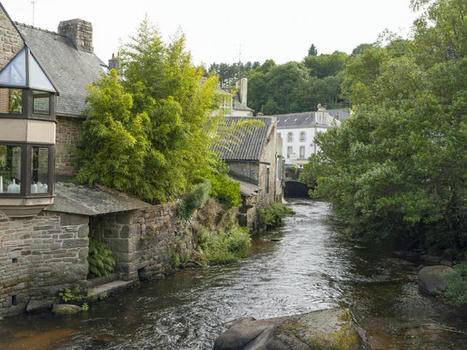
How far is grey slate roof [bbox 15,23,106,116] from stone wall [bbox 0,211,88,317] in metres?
3.94

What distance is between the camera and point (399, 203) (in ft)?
42.3

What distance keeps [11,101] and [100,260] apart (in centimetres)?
502

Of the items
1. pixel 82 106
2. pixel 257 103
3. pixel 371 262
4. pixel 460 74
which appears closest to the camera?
pixel 460 74

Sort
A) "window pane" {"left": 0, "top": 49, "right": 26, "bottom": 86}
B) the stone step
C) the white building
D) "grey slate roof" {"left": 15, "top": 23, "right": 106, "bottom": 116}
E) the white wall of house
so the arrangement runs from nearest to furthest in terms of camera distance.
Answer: "window pane" {"left": 0, "top": 49, "right": 26, "bottom": 86} → the stone step → "grey slate roof" {"left": 15, "top": 23, "right": 106, "bottom": 116} → the white building → the white wall of house

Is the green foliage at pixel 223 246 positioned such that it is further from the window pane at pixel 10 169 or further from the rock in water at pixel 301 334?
the window pane at pixel 10 169

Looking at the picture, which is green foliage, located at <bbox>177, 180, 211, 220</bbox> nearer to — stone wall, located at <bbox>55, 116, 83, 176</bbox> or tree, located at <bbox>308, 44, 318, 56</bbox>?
stone wall, located at <bbox>55, 116, 83, 176</bbox>

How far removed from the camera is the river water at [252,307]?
32.3ft

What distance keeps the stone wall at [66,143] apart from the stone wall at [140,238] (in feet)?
6.43

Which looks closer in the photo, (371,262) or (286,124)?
(371,262)

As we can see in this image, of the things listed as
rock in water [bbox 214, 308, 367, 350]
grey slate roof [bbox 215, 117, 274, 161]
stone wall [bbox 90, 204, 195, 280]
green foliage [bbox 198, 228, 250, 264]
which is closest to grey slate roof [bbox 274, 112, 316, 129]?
grey slate roof [bbox 215, 117, 274, 161]

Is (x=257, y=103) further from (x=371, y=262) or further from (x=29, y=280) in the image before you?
(x=29, y=280)

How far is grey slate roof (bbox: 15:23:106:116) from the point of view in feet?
47.7

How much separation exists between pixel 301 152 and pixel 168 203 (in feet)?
165

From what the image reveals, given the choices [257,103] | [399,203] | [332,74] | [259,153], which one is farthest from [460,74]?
[332,74]
